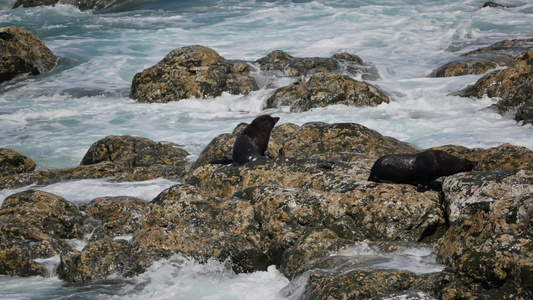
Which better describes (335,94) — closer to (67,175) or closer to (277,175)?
(67,175)


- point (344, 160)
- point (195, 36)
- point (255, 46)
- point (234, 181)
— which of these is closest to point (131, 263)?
point (234, 181)

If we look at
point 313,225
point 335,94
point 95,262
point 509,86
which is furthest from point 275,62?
point 95,262

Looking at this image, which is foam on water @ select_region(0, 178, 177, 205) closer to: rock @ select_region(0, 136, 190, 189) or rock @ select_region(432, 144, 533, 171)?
rock @ select_region(0, 136, 190, 189)

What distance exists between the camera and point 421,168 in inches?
258

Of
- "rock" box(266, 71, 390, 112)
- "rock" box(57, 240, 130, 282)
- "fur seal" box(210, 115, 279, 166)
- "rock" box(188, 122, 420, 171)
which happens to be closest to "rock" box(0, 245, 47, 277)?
"rock" box(57, 240, 130, 282)

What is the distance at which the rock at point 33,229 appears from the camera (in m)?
6.88

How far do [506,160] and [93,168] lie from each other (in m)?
6.46

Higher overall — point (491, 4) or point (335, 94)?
point (491, 4)

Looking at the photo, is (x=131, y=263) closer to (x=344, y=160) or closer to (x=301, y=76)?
(x=344, y=160)

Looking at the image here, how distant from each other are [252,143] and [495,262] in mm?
4944

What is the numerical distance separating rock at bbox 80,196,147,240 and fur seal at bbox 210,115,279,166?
127 cm

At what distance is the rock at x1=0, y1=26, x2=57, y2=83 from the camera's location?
1961 cm

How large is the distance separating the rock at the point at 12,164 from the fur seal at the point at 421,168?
291 inches

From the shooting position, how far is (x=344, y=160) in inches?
337
